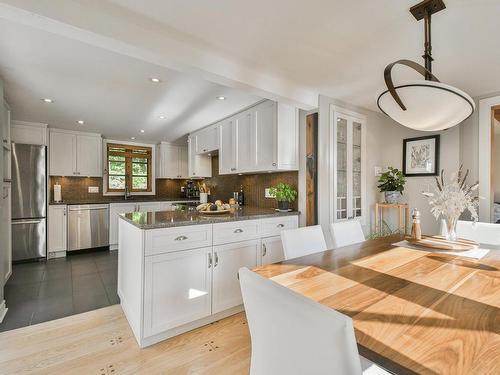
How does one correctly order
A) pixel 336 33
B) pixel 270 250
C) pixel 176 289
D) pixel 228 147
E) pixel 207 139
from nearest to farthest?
1. pixel 336 33
2. pixel 176 289
3. pixel 270 250
4. pixel 228 147
5. pixel 207 139

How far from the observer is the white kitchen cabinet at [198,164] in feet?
15.0

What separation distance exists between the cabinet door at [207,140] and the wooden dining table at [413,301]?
109 inches

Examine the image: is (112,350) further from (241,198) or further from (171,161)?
(171,161)

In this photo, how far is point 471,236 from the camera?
7.16 feet

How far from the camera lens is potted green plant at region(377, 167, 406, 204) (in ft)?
10.3

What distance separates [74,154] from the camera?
4688 mm

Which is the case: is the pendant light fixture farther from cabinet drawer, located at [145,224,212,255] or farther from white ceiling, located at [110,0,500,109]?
cabinet drawer, located at [145,224,212,255]

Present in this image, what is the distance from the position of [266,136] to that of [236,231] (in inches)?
47.6

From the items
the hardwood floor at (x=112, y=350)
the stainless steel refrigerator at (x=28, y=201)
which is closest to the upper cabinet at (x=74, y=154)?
the stainless steel refrigerator at (x=28, y=201)

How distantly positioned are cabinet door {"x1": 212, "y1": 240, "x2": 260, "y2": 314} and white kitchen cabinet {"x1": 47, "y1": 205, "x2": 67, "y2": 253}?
11.7ft

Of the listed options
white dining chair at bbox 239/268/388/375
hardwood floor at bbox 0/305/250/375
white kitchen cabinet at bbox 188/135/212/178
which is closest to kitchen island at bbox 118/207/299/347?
hardwood floor at bbox 0/305/250/375

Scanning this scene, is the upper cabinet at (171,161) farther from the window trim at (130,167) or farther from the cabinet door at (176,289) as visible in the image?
the cabinet door at (176,289)

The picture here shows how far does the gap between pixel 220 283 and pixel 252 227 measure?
59 centimetres

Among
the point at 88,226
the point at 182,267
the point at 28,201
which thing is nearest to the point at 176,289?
the point at 182,267
